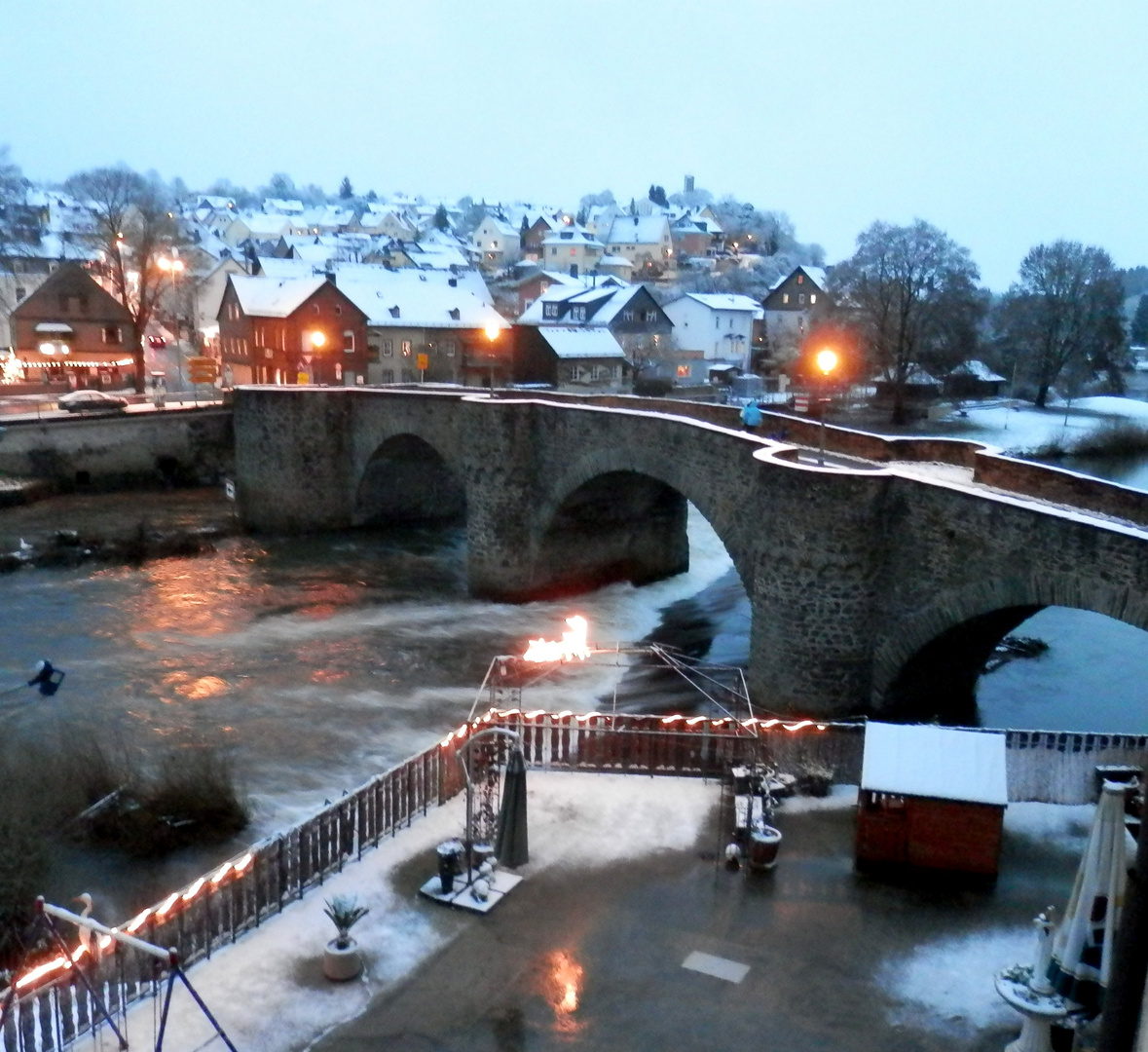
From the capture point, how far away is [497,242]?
123312 mm

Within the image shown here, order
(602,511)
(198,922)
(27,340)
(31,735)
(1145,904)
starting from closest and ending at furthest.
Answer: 1. (1145,904)
2. (198,922)
3. (31,735)
4. (602,511)
5. (27,340)

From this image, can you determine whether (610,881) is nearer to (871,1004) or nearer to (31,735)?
(871,1004)

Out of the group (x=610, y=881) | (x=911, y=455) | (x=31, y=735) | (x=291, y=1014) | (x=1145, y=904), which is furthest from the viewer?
(x=911, y=455)

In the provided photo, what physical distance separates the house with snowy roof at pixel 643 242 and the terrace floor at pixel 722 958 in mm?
106334

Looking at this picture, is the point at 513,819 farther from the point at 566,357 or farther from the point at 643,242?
the point at 643,242

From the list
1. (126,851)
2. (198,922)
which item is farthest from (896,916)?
(126,851)

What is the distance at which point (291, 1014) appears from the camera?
8156mm

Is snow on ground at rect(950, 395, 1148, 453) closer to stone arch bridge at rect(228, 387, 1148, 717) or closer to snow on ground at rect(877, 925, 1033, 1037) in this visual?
stone arch bridge at rect(228, 387, 1148, 717)

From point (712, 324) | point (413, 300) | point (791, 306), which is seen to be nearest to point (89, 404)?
point (413, 300)

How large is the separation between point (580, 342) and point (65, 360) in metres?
26.0

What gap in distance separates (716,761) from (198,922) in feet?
20.3

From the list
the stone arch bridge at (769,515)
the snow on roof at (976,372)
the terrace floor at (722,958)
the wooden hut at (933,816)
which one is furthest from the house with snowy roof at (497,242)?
the terrace floor at (722,958)

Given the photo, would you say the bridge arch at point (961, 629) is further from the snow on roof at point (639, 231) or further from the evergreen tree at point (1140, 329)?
the snow on roof at point (639, 231)

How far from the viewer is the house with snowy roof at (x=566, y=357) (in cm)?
5497
